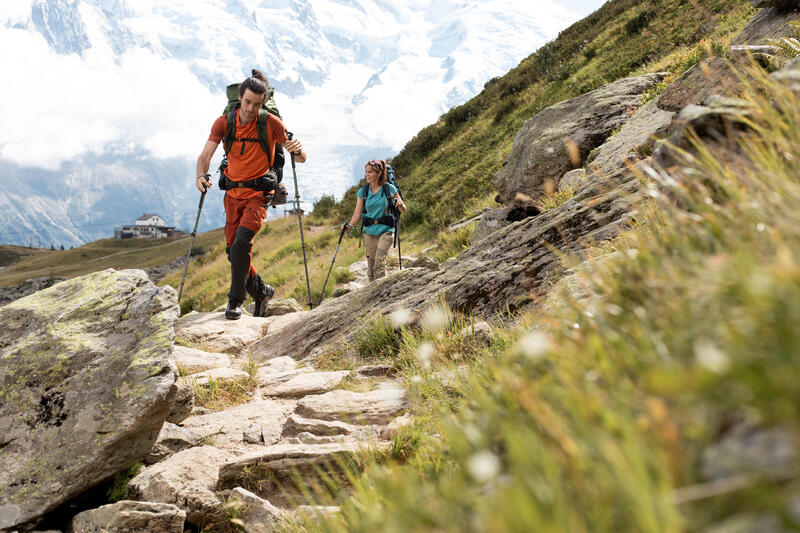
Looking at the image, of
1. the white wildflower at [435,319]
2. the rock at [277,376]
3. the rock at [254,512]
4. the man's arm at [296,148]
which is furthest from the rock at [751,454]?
the man's arm at [296,148]

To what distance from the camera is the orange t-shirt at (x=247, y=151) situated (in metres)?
9.11

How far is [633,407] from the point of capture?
1.22m

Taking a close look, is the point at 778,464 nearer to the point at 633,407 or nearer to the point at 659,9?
the point at 633,407

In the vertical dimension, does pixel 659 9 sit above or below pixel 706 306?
above

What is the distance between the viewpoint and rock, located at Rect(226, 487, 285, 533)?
289 centimetres

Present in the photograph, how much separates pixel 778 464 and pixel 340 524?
1.59 metres

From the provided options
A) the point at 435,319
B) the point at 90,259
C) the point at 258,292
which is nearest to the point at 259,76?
the point at 258,292

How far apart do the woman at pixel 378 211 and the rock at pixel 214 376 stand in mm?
5525

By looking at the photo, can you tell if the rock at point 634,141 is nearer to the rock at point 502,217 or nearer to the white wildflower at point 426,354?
the rock at point 502,217

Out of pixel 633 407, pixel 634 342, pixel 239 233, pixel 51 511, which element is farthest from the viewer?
pixel 239 233

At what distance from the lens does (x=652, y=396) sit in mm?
1180

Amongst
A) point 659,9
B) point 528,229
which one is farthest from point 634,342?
point 659,9

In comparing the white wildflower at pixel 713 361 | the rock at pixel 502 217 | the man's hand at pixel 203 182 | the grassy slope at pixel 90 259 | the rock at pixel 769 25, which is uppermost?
the grassy slope at pixel 90 259

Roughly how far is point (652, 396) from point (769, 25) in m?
9.11
